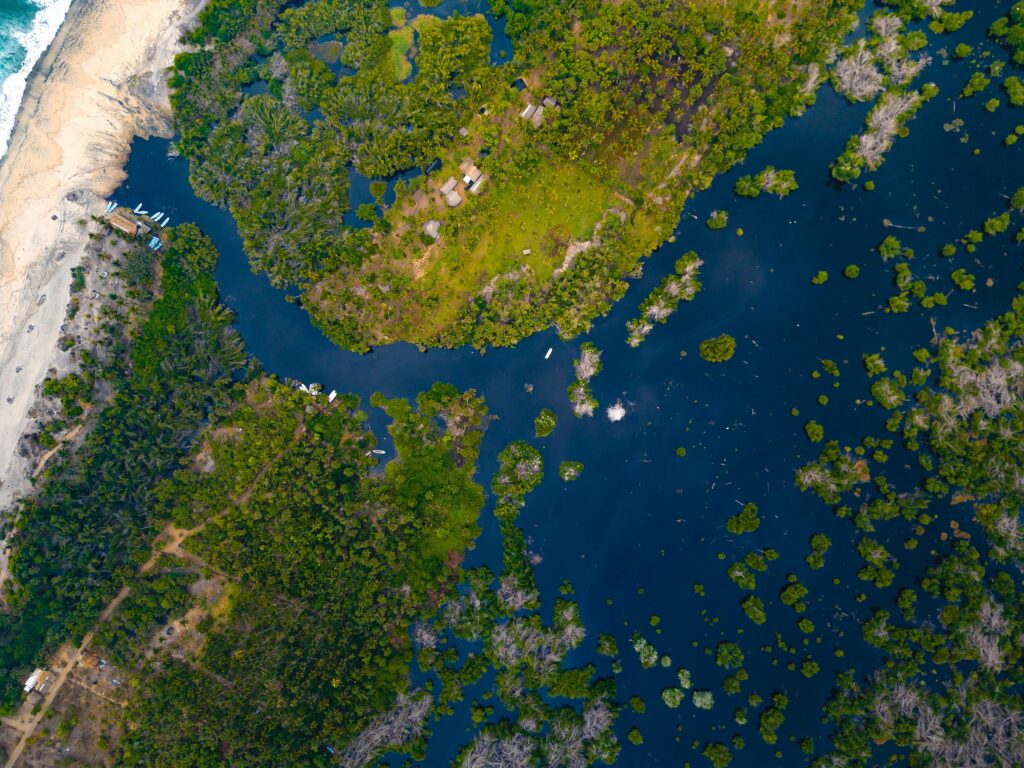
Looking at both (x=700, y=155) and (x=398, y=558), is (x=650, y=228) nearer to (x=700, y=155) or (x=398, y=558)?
(x=700, y=155)

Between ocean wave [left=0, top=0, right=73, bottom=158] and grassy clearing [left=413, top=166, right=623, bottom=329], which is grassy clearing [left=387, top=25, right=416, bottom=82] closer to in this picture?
grassy clearing [left=413, top=166, right=623, bottom=329]

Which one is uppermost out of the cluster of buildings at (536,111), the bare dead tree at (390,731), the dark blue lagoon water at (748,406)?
the cluster of buildings at (536,111)

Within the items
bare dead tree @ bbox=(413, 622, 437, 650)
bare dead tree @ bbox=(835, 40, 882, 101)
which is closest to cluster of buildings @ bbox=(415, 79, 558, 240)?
bare dead tree @ bbox=(835, 40, 882, 101)

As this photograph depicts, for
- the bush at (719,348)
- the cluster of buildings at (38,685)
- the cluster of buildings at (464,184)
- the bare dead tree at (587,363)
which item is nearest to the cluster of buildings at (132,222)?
the cluster of buildings at (464,184)

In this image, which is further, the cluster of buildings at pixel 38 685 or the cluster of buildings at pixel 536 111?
the cluster of buildings at pixel 536 111

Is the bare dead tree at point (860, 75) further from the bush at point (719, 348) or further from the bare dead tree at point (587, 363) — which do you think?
the bare dead tree at point (587, 363)

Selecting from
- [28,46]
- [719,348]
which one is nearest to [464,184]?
[719,348]
